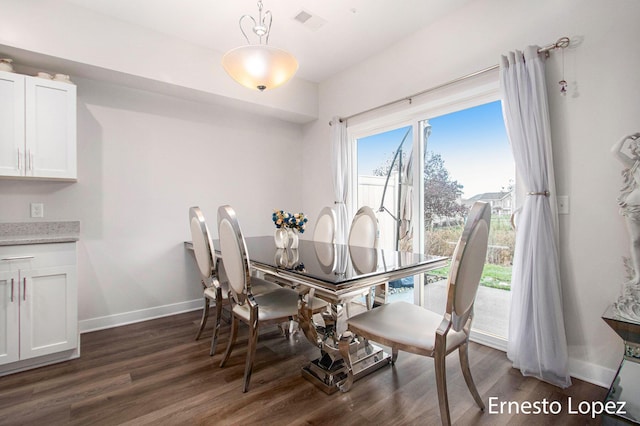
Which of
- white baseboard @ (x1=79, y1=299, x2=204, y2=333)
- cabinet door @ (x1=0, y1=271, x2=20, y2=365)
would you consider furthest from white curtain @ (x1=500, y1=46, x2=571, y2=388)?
cabinet door @ (x1=0, y1=271, x2=20, y2=365)

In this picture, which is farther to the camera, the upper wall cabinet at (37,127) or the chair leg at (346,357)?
the upper wall cabinet at (37,127)

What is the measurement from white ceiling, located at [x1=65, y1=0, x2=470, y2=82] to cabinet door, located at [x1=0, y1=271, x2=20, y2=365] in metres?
2.26

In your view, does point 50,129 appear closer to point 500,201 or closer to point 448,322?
point 448,322

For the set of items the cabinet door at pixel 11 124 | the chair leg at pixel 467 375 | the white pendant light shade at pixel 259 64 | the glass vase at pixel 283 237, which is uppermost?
the white pendant light shade at pixel 259 64

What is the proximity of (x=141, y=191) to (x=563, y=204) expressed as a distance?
3.73m

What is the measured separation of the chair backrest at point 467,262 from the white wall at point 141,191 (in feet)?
9.68

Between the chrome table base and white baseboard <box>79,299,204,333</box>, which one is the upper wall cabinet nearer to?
white baseboard <box>79,299,204,333</box>

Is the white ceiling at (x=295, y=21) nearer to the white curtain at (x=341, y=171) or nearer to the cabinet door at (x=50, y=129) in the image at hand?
the cabinet door at (x=50, y=129)

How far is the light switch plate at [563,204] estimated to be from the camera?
2.10m

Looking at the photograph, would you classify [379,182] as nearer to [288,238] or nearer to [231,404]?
[288,238]

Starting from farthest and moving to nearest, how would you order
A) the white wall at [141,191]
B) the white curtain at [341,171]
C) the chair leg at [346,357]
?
the white curtain at [341,171]
the white wall at [141,191]
the chair leg at [346,357]

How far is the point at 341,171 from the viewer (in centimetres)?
388

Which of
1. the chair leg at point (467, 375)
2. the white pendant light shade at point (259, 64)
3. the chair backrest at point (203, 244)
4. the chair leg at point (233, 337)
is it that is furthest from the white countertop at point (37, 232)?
the chair leg at point (467, 375)

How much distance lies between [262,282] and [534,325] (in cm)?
212
